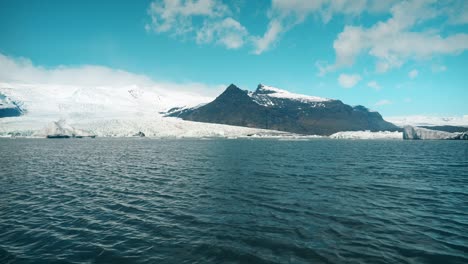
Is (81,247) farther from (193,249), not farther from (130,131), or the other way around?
(130,131)

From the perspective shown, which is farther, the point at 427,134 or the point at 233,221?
the point at 427,134

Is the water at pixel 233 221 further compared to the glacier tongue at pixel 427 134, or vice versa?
the glacier tongue at pixel 427 134

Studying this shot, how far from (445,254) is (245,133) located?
167317 mm

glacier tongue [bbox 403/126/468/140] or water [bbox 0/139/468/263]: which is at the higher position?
glacier tongue [bbox 403/126/468/140]

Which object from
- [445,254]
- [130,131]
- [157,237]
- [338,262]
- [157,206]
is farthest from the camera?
[130,131]

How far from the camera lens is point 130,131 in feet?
475

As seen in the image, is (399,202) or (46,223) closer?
(46,223)

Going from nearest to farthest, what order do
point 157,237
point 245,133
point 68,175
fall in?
point 157,237
point 68,175
point 245,133

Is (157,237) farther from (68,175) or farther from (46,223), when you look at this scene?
(68,175)

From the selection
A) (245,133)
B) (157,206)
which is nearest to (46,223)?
(157,206)

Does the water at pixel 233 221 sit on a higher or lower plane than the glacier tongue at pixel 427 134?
lower

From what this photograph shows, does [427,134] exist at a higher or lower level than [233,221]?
higher

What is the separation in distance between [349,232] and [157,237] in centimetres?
857

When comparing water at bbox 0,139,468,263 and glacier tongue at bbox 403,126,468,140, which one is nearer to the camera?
water at bbox 0,139,468,263
